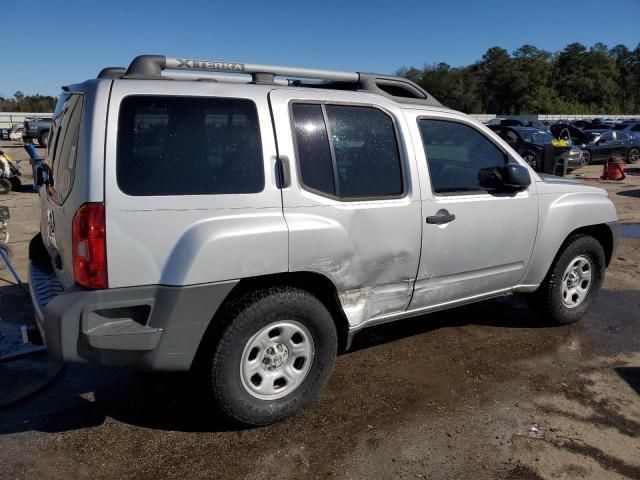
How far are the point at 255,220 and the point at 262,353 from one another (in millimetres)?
773

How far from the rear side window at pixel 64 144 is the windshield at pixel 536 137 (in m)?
18.3

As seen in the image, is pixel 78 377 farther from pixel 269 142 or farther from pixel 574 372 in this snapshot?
pixel 574 372

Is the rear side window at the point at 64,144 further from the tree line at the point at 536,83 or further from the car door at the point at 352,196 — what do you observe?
the tree line at the point at 536,83

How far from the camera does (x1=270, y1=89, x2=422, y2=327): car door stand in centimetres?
308

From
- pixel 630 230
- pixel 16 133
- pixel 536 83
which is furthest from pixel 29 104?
pixel 536 83

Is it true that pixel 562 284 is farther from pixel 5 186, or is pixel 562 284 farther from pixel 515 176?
pixel 5 186

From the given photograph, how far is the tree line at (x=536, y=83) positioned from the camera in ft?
270

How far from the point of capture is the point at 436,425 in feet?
10.7

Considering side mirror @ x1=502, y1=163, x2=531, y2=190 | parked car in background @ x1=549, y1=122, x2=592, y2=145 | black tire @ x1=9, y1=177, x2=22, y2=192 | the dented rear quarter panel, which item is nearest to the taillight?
side mirror @ x1=502, y1=163, x2=531, y2=190

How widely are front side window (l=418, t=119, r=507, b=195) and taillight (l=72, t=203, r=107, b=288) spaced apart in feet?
7.07

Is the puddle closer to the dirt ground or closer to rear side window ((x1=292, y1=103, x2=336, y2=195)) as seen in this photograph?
the dirt ground

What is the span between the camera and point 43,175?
3.35 meters

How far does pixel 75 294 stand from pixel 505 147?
3.24 m

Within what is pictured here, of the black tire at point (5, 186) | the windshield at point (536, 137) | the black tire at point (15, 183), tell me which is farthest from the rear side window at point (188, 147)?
the windshield at point (536, 137)
